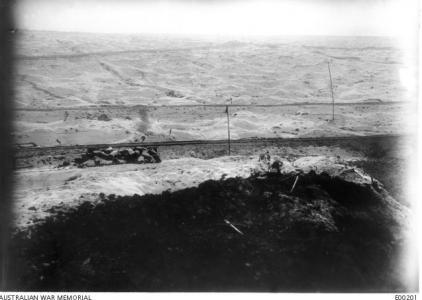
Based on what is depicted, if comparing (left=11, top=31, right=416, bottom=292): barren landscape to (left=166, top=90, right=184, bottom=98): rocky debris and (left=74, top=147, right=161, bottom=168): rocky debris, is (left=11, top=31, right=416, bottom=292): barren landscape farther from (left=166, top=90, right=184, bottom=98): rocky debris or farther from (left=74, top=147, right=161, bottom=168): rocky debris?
(left=166, top=90, right=184, bottom=98): rocky debris

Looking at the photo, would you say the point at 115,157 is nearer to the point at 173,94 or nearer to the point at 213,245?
the point at 213,245

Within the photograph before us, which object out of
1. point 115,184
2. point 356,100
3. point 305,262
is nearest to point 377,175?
point 305,262

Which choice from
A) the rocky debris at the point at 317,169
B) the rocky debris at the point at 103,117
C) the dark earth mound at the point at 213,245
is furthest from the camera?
the rocky debris at the point at 103,117

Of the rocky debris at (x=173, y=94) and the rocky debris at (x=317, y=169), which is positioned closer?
the rocky debris at (x=317, y=169)

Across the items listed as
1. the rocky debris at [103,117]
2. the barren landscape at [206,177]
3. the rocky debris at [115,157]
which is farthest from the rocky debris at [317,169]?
the rocky debris at [103,117]

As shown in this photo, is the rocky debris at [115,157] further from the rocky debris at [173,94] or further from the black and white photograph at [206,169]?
the rocky debris at [173,94]

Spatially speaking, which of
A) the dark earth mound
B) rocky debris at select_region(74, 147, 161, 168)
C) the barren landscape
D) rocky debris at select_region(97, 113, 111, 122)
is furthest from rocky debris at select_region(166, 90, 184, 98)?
the dark earth mound
